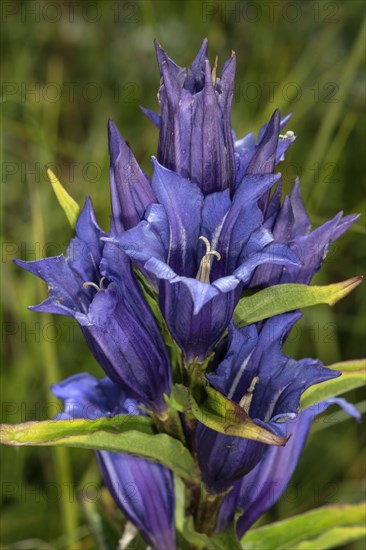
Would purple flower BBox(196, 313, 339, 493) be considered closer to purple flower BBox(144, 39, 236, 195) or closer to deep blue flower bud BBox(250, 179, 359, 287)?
deep blue flower bud BBox(250, 179, 359, 287)

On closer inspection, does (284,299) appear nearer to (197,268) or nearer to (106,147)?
(197,268)

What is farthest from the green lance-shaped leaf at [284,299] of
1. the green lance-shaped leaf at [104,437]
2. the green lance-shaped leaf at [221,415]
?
the green lance-shaped leaf at [104,437]

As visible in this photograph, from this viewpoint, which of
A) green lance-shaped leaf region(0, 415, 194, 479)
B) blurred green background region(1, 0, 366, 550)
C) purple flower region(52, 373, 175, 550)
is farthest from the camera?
blurred green background region(1, 0, 366, 550)

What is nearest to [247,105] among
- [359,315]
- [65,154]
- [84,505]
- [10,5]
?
[65,154]

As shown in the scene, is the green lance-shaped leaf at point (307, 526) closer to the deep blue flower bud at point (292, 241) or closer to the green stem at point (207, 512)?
the green stem at point (207, 512)

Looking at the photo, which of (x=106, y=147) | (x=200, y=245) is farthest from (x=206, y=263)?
(x=106, y=147)

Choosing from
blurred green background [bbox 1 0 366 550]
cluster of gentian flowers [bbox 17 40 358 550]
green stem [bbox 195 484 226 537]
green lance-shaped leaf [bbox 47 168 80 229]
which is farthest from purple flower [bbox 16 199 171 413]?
blurred green background [bbox 1 0 366 550]
